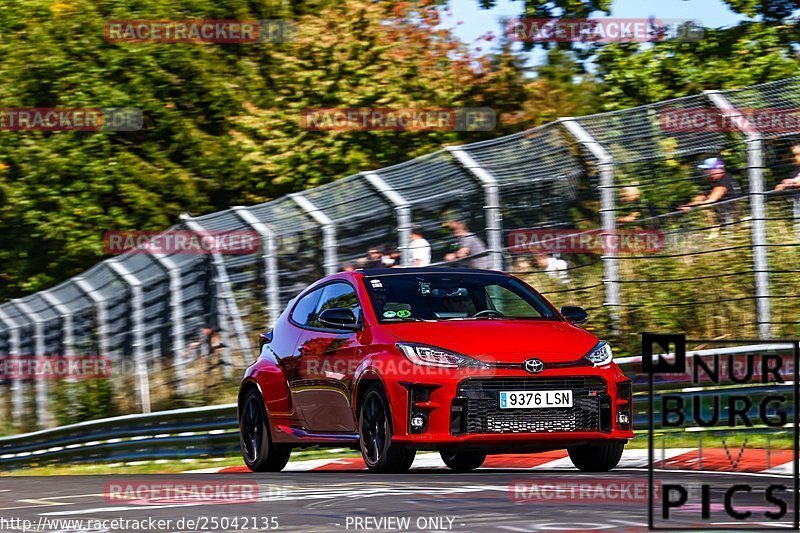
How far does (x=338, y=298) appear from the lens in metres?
12.0

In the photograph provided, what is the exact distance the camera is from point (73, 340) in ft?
77.6

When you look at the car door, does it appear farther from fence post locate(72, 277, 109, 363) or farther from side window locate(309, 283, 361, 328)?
fence post locate(72, 277, 109, 363)

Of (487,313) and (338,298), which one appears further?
(338,298)

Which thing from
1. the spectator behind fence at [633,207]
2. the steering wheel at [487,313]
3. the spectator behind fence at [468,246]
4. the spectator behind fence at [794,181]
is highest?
the spectator behind fence at [794,181]

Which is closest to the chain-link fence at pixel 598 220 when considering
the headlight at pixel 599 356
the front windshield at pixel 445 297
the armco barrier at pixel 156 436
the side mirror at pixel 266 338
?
the armco barrier at pixel 156 436

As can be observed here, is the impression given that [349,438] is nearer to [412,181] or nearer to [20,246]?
[412,181]

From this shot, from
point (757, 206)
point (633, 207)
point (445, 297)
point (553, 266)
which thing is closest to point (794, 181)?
point (757, 206)

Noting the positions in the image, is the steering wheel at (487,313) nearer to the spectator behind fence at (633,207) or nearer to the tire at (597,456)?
the tire at (597,456)

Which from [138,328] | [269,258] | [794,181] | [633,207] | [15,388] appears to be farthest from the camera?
[15,388]

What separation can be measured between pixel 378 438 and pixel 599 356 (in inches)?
62.1

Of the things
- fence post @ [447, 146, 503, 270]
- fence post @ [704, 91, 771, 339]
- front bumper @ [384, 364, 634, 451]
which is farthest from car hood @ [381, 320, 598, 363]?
fence post @ [447, 146, 503, 270]

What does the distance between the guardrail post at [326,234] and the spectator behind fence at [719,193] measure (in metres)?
4.04

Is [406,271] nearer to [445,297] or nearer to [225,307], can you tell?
[445,297]

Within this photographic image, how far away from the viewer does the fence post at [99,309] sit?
21578mm
